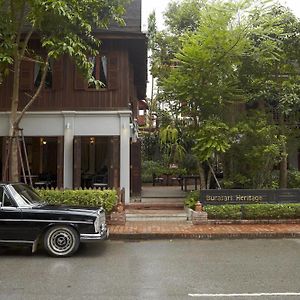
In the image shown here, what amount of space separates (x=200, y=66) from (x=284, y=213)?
518cm

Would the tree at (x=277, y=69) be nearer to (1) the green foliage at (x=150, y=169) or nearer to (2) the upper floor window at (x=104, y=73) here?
(2) the upper floor window at (x=104, y=73)

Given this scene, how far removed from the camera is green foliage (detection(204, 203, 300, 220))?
12.9 m

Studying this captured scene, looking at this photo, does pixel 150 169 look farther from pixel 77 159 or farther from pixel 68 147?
pixel 77 159

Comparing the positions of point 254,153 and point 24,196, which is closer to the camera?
point 24,196

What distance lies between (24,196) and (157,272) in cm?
363

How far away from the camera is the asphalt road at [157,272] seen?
20.1ft

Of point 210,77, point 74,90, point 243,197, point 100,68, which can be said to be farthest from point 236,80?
point 74,90

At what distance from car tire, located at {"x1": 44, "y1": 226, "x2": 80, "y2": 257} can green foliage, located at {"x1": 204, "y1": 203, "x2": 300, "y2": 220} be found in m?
5.19

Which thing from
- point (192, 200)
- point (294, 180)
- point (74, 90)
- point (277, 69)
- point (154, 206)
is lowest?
point (154, 206)

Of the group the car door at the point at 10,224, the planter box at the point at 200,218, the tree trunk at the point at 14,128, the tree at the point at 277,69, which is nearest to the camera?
the car door at the point at 10,224

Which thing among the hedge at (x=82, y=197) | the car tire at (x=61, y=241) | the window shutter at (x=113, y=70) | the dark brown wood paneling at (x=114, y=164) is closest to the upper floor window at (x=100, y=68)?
the window shutter at (x=113, y=70)

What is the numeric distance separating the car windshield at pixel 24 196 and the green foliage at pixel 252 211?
17.4 ft

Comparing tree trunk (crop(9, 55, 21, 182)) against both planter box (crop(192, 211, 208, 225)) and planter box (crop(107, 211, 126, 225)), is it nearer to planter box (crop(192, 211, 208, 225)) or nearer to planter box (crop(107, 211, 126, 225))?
planter box (crop(107, 211, 126, 225))

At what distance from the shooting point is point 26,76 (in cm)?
1597
